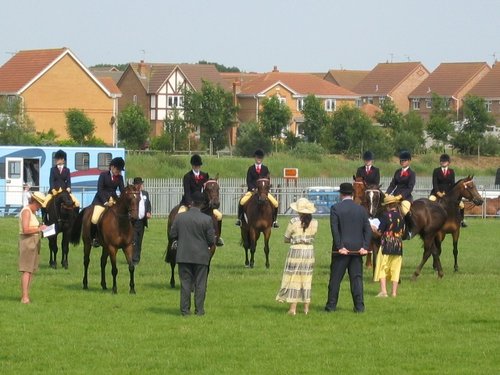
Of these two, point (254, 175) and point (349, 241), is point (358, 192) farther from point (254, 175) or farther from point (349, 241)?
point (349, 241)

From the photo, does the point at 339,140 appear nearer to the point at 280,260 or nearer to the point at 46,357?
the point at 280,260

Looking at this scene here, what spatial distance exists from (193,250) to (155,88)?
350 ft

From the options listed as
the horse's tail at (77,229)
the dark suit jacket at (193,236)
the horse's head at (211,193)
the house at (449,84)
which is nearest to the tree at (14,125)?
the horse's tail at (77,229)

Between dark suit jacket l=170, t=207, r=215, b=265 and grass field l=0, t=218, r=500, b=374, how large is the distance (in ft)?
3.10

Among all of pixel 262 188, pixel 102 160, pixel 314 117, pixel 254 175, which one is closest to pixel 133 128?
pixel 314 117

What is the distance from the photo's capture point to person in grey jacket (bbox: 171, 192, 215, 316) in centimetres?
1884

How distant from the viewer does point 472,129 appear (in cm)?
10388

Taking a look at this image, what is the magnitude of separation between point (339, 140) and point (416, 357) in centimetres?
8302

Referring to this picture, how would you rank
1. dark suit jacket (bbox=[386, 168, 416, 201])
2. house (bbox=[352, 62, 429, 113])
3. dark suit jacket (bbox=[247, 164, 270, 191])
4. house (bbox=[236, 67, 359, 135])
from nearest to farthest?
dark suit jacket (bbox=[386, 168, 416, 201])
dark suit jacket (bbox=[247, 164, 270, 191])
house (bbox=[236, 67, 359, 135])
house (bbox=[352, 62, 429, 113])

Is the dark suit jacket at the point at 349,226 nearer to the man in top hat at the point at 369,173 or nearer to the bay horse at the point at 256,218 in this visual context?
the man in top hat at the point at 369,173

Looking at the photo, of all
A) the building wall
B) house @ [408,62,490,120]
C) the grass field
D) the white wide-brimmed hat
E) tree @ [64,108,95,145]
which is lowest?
the grass field

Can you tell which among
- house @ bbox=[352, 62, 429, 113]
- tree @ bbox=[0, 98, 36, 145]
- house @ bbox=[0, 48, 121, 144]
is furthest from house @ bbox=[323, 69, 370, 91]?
tree @ bbox=[0, 98, 36, 145]

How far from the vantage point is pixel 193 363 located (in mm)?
14875

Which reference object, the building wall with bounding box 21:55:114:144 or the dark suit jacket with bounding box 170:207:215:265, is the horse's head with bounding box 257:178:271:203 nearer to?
the dark suit jacket with bounding box 170:207:215:265
